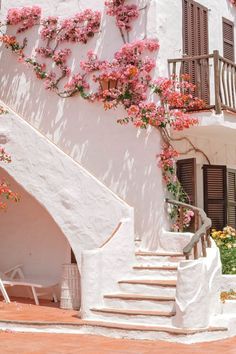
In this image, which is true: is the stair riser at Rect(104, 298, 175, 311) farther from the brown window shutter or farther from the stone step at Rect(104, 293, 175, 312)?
the brown window shutter

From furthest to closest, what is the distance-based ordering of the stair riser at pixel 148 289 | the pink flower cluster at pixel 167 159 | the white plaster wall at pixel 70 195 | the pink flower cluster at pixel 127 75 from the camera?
the pink flower cluster at pixel 127 75
the pink flower cluster at pixel 167 159
the white plaster wall at pixel 70 195
the stair riser at pixel 148 289

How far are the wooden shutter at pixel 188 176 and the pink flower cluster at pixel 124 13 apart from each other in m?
3.22

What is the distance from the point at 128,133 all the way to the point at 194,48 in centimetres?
264

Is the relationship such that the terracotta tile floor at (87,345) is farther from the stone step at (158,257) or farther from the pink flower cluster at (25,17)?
the pink flower cluster at (25,17)

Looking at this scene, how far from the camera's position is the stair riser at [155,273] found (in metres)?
10.7

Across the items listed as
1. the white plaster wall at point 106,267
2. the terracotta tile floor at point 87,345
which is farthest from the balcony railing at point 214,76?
the terracotta tile floor at point 87,345

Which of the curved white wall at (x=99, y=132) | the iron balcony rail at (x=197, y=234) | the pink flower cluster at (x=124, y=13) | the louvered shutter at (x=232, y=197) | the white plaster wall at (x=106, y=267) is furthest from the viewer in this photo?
the louvered shutter at (x=232, y=197)

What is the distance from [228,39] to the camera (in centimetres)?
1459

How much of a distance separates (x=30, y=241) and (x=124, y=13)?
5613 millimetres

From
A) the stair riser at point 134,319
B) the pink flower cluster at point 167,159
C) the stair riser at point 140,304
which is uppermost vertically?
the pink flower cluster at point 167,159

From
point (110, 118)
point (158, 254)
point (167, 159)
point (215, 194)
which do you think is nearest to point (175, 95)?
point (167, 159)

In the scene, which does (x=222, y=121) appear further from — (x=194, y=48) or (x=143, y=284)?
(x=143, y=284)

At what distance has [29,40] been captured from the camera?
1452 cm

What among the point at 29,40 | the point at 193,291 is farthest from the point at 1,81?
the point at 193,291
